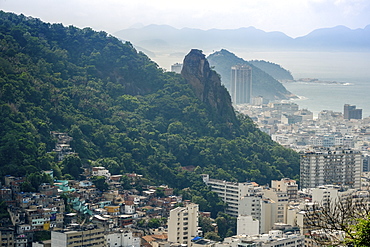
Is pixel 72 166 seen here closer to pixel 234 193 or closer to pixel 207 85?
pixel 234 193

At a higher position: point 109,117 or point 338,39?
point 338,39

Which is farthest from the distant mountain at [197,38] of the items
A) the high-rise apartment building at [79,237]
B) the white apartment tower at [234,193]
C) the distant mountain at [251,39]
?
the high-rise apartment building at [79,237]

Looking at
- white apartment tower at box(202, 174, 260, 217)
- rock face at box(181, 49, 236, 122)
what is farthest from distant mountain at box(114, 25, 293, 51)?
white apartment tower at box(202, 174, 260, 217)

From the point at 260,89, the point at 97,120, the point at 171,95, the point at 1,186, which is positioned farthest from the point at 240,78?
the point at 1,186

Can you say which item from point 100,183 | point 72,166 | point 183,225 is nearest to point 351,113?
point 72,166

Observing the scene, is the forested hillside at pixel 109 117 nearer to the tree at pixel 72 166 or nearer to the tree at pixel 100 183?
the tree at pixel 72 166

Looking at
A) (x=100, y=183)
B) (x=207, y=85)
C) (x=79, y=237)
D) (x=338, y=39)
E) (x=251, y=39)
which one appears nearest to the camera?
(x=79, y=237)
